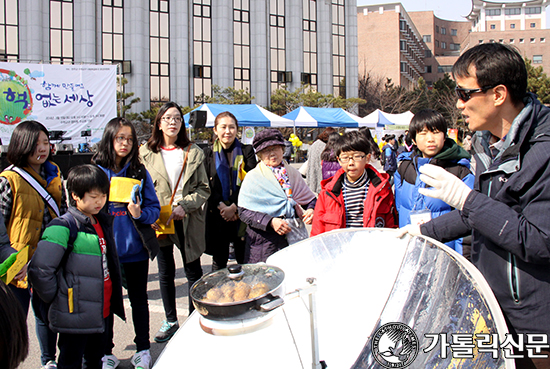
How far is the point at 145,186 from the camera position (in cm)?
318

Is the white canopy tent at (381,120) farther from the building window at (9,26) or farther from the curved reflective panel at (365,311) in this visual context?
the building window at (9,26)

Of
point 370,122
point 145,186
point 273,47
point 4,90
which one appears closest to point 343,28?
point 273,47

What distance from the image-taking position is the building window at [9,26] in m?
30.9

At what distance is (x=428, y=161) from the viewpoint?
3045mm

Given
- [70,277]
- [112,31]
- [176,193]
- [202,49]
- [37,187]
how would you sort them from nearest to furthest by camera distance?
1. [70,277]
2. [37,187]
3. [176,193]
4. [112,31]
5. [202,49]

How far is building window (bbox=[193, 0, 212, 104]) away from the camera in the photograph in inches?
1459

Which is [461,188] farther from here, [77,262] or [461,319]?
→ [77,262]

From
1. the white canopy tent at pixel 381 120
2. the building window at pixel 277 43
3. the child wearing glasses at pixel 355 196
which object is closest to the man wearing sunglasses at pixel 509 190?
the child wearing glasses at pixel 355 196

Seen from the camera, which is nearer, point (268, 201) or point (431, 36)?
point (268, 201)

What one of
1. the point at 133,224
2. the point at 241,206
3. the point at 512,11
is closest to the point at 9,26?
the point at 133,224

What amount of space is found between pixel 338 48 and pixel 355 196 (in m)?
45.2

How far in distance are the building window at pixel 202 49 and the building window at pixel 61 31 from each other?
10.4m

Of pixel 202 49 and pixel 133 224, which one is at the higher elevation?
pixel 202 49

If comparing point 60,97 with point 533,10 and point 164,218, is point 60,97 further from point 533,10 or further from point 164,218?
point 533,10
